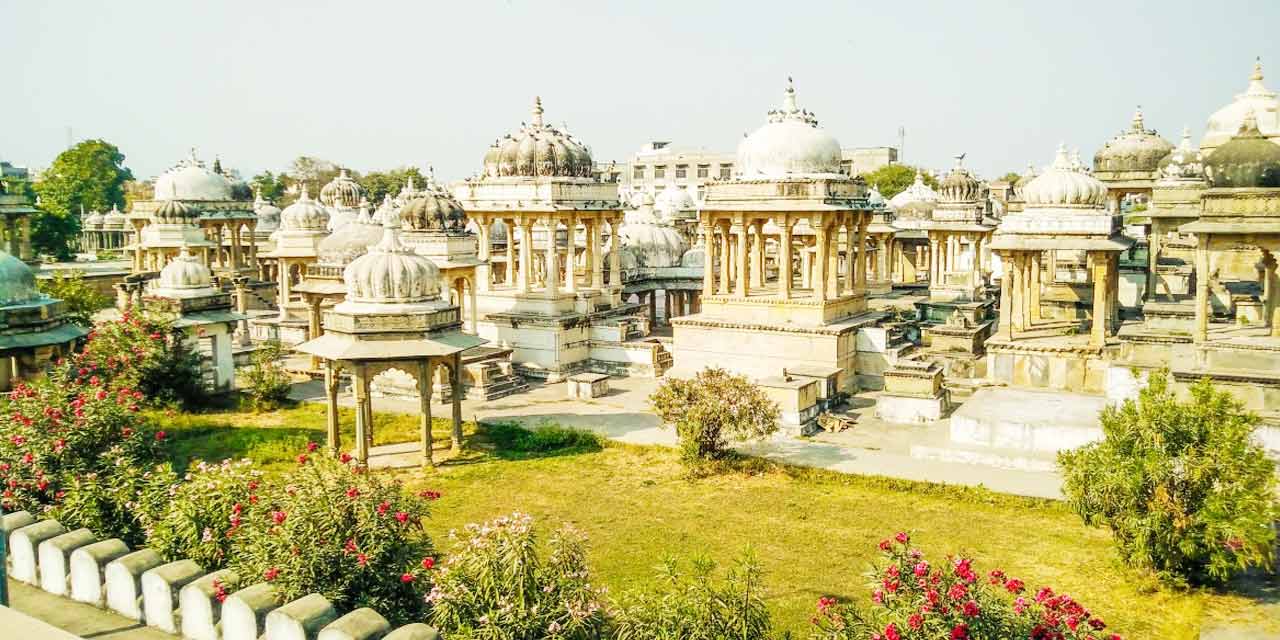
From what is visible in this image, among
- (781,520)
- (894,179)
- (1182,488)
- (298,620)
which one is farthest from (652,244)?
(894,179)

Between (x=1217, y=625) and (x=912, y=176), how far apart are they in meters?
67.9

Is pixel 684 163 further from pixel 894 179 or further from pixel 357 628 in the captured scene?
pixel 357 628

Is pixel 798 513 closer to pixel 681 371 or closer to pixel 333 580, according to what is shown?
pixel 333 580

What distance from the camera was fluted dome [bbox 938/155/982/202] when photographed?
A: 109 ft

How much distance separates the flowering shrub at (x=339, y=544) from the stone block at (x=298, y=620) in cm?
41

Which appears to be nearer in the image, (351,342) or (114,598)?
(114,598)

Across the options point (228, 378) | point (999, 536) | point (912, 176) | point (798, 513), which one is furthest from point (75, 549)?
point (912, 176)

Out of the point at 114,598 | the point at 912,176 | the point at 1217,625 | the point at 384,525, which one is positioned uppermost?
the point at 912,176

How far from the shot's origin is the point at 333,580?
28.0 ft

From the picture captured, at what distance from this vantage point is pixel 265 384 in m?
21.8

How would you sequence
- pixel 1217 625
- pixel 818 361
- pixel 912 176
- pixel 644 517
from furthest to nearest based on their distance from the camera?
1. pixel 912 176
2. pixel 818 361
3. pixel 644 517
4. pixel 1217 625

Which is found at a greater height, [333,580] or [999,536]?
[333,580]

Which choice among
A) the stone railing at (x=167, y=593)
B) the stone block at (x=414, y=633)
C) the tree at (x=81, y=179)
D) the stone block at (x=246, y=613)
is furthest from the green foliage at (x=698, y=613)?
the tree at (x=81, y=179)

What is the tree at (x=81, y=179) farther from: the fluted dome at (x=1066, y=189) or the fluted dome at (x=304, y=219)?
the fluted dome at (x=1066, y=189)
